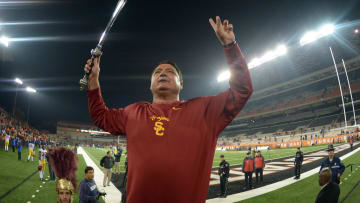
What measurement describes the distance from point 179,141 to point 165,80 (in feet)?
1.80

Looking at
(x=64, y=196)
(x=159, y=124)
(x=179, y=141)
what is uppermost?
(x=159, y=124)

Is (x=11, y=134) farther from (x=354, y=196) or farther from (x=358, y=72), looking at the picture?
(x=358, y=72)

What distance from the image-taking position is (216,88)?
61.1 meters

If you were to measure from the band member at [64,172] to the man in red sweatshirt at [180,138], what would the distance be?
183 cm

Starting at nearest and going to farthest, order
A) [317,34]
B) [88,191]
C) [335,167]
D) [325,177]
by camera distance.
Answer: [325,177] < [88,191] < [335,167] < [317,34]

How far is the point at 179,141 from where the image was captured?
1.34 m

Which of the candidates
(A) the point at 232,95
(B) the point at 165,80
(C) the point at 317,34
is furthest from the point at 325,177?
(C) the point at 317,34

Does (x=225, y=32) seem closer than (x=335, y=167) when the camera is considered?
Yes

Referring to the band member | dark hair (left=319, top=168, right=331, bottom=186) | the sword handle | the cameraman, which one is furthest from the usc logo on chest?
the cameraman

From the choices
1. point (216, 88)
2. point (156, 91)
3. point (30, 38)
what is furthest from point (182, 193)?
point (216, 88)

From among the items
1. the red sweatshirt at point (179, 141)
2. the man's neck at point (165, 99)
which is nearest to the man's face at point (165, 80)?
the man's neck at point (165, 99)

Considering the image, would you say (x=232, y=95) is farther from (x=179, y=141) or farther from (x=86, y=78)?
(x=86, y=78)

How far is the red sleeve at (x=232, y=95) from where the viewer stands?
1.36 meters

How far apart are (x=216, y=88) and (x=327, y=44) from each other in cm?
2878
